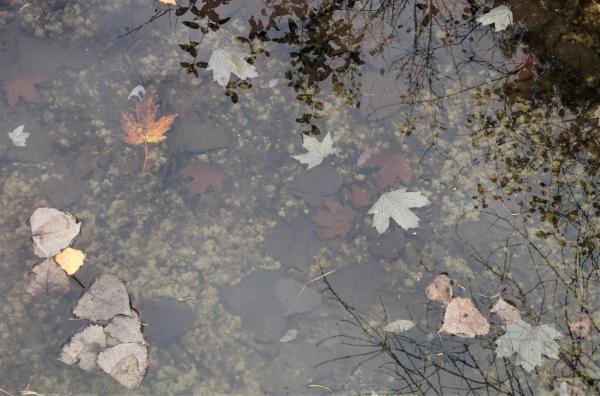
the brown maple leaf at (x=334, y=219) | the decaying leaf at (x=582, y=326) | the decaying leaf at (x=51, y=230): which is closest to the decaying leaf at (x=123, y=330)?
the decaying leaf at (x=51, y=230)

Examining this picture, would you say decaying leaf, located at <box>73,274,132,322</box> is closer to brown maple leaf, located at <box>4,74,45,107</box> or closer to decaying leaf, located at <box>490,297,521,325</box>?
brown maple leaf, located at <box>4,74,45,107</box>

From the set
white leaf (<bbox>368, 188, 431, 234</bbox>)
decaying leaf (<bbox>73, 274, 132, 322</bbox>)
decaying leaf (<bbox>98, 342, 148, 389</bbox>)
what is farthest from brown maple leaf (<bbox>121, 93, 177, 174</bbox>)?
white leaf (<bbox>368, 188, 431, 234</bbox>)

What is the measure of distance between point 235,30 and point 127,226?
3.39 feet

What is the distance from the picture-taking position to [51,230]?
2.20m

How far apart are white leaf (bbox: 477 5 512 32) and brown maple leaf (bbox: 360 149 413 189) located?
29.7 inches

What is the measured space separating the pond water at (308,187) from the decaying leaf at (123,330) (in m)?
0.04

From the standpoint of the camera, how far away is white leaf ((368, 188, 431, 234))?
222 cm

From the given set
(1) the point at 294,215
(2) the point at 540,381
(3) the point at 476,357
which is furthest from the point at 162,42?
(2) the point at 540,381

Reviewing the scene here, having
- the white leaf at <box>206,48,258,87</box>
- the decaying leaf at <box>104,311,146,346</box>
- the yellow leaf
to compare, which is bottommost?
the decaying leaf at <box>104,311,146,346</box>

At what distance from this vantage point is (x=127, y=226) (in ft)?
7.34

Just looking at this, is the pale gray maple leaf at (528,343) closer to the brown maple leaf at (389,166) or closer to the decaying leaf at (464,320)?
the decaying leaf at (464,320)

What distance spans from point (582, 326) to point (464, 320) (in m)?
0.48

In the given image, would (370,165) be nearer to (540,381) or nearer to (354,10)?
(354,10)

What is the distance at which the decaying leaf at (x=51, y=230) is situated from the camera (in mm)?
2178
